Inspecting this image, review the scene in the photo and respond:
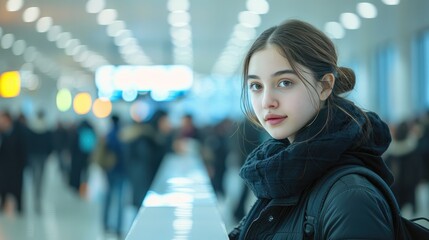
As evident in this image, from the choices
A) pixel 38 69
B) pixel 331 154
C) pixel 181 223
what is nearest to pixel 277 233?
pixel 331 154

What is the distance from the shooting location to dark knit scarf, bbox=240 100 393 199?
82.4 inches

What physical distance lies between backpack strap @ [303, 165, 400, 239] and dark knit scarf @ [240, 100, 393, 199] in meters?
0.04

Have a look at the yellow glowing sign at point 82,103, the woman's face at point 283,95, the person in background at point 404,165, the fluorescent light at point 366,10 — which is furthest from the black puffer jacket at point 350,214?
the yellow glowing sign at point 82,103

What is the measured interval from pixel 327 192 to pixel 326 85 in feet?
1.44

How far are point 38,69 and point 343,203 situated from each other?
20443 millimetres

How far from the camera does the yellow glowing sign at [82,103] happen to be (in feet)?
99.3

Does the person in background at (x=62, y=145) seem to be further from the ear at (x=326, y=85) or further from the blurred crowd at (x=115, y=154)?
the ear at (x=326, y=85)

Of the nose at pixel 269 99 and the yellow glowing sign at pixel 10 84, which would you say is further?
the yellow glowing sign at pixel 10 84

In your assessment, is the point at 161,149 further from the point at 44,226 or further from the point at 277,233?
the point at 277,233

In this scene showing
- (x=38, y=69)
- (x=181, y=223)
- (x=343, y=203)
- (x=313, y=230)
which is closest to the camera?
(x=343, y=203)

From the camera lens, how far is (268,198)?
7.55ft

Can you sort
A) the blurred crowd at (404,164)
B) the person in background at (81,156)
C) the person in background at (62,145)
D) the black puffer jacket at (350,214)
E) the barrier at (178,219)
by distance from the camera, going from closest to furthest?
the black puffer jacket at (350,214)
the barrier at (178,219)
the blurred crowd at (404,164)
the person in background at (81,156)
the person in background at (62,145)

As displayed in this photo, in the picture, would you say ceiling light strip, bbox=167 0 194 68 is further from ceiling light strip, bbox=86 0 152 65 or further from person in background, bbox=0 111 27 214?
person in background, bbox=0 111 27 214

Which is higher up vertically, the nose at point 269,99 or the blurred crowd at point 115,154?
the nose at point 269,99
